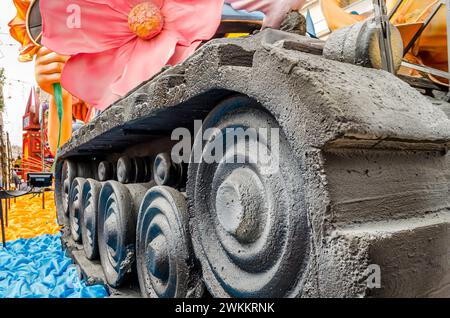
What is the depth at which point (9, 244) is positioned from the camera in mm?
3873

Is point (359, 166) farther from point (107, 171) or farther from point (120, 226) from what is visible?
point (107, 171)

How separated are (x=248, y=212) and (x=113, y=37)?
2.55 metres

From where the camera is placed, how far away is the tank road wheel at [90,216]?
2432mm

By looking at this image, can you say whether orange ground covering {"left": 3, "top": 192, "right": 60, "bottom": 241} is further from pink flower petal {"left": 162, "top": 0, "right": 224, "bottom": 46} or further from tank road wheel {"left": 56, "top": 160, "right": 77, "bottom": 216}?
pink flower petal {"left": 162, "top": 0, "right": 224, "bottom": 46}

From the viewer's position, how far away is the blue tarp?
2167 mm

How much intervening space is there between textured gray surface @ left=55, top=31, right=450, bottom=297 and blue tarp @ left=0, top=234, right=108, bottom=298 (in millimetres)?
1622

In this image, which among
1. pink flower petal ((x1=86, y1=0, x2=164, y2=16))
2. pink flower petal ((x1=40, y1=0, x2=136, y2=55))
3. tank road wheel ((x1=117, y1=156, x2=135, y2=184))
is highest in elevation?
pink flower petal ((x1=86, y1=0, x2=164, y2=16))

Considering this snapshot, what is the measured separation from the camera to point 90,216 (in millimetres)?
2498

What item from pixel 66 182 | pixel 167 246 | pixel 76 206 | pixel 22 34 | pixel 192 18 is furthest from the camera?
pixel 22 34

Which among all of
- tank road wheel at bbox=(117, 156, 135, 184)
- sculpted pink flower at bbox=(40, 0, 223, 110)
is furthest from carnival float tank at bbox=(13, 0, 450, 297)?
sculpted pink flower at bbox=(40, 0, 223, 110)

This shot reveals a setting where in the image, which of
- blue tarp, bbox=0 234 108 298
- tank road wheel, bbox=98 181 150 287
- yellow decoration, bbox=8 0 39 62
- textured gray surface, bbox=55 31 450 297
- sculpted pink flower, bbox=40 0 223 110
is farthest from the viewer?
yellow decoration, bbox=8 0 39 62

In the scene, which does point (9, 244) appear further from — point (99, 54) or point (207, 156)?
point (207, 156)

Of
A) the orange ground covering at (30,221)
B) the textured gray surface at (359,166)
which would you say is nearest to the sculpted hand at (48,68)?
the orange ground covering at (30,221)

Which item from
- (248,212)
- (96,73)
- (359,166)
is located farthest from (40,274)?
(359,166)
